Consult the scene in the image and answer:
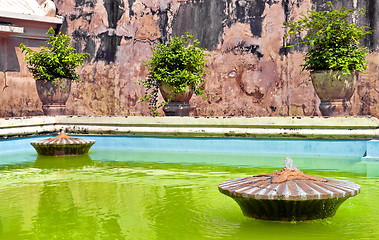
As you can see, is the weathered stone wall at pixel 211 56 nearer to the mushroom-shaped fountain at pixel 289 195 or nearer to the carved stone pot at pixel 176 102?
the carved stone pot at pixel 176 102

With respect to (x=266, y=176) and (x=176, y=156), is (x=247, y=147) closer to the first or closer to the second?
(x=176, y=156)

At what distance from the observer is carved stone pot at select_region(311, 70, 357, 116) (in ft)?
21.4

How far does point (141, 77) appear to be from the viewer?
10320 millimetres

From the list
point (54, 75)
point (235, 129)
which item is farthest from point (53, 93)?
point (235, 129)

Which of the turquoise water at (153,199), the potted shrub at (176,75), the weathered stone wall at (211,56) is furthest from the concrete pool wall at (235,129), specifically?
the weathered stone wall at (211,56)

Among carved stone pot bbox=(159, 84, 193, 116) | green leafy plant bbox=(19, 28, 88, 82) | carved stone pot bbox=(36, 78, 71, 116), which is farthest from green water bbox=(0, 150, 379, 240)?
green leafy plant bbox=(19, 28, 88, 82)

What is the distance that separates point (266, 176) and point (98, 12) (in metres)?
8.58

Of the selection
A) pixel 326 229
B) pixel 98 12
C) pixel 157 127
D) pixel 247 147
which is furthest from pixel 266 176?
pixel 98 12

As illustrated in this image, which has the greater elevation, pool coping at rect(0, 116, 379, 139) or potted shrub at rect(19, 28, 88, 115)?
potted shrub at rect(19, 28, 88, 115)

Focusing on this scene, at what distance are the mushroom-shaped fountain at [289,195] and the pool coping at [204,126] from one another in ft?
10.4

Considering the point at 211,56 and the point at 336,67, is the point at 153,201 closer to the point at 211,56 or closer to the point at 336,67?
the point at 336,67

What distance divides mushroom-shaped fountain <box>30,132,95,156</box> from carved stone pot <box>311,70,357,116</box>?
3.12 m

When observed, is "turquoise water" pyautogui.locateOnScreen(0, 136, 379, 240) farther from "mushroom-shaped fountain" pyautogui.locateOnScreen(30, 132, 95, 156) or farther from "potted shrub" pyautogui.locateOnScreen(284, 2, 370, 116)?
"potted shrub" pyautogui.locateOnScreen(284, 2, 370, 116)

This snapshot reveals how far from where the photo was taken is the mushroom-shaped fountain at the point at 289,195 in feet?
9.11
